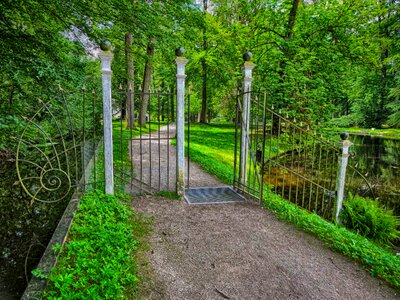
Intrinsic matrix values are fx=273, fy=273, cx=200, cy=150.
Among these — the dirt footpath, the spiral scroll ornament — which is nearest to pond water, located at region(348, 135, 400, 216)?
the dirt footpath

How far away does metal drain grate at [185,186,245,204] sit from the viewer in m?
5.14

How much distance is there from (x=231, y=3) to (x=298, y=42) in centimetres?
1119

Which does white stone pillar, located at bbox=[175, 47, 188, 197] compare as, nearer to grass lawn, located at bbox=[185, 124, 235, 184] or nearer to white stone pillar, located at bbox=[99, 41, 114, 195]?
white stone pillar, located at bbox=[99, 41, 114, 195]

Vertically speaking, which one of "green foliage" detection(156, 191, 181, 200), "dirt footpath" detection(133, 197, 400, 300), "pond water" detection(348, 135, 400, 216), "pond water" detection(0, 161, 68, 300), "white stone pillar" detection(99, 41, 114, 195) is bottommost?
"pond water" detection(348, 135, 400, 216)

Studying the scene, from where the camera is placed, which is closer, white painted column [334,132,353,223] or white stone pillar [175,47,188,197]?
white stone pillar [175,47,188,197]

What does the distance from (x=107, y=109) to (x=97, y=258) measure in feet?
8.07

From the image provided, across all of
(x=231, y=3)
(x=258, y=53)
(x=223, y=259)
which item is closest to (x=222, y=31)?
(x=258, y=53)

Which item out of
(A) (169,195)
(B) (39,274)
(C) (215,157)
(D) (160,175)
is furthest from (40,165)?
(B) (39,274)

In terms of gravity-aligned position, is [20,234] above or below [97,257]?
below

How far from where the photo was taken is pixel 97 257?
9.46ft

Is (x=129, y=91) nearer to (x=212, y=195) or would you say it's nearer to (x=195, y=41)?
(x=212, y=195)

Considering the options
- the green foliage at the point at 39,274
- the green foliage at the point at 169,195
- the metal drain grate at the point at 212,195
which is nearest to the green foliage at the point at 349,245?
the metal drain grate at the point at 212,195

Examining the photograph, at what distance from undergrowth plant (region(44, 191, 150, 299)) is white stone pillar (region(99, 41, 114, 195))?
54cm

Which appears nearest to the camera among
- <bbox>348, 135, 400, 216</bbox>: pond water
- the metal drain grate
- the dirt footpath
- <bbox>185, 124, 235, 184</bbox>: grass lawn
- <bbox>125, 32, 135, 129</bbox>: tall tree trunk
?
the dirt footpath
